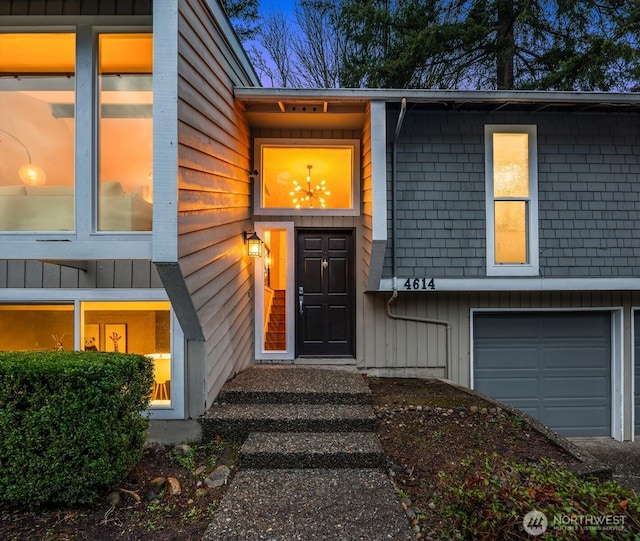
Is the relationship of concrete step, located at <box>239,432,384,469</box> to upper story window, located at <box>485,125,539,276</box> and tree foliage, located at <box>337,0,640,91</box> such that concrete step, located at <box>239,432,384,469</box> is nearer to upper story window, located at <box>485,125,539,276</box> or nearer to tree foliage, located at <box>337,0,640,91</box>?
upper story window, located at <box>485,125,539,276</box>

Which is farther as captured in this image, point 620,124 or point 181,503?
point 620,124

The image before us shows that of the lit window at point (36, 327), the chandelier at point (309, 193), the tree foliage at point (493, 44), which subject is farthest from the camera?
the tree foliage at point (493, 44)

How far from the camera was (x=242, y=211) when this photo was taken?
4754 mm

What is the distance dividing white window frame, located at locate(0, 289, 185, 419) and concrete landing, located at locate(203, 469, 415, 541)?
38.1 inches

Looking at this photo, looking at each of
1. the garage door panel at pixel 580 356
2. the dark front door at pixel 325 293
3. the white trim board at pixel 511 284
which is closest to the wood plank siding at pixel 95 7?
the dark front door at pixel 325 293

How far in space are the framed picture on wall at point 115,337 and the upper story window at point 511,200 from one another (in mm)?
4145

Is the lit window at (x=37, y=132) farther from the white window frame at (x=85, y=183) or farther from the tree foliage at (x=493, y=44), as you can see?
the tree foliage at (x=493, y=44)

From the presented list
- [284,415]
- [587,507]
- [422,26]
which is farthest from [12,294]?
[422,26]

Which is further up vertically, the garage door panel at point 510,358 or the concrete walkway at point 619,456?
the garage door panel at point 510,358

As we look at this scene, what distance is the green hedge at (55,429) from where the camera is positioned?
248cm

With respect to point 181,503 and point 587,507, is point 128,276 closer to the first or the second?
point 181,503

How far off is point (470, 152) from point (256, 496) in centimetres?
433

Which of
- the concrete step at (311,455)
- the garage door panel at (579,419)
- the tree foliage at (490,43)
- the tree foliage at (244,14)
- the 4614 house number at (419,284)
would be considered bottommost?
the garage door panel at (579,419)

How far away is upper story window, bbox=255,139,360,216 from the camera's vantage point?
17.2ft
